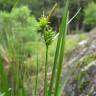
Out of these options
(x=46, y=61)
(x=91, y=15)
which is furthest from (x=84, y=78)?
(x=91, y=15)

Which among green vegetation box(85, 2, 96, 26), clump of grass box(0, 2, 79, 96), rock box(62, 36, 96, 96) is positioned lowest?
Answer: green vegetation box(85, 2, 96, 26)

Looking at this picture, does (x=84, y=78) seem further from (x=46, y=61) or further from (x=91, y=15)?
(x=91, y=15)

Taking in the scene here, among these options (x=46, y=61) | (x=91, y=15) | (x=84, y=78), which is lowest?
(x=91, y=15)

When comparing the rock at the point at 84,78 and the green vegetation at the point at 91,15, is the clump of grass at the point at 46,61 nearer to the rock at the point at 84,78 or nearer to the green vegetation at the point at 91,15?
the rock at the point at 84,78

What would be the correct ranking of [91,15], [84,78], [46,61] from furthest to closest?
[91,15], [84,78], [46,61]

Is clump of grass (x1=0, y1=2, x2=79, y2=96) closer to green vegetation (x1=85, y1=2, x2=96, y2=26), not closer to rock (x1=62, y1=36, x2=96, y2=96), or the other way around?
rock (x1=62, y1=36, x2=96, y2=96)

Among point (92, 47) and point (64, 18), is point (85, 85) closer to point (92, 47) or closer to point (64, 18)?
point (92, 47)

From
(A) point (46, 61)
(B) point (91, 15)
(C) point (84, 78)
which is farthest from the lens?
(B) point (91, 15)

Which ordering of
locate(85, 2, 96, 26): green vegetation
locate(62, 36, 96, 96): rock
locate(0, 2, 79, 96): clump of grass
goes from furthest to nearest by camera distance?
locate(85, 2, 96, 26): green vegetation → locate(62, 36, 96, 96): rock → locate(0, 2, 79, 96): clump of grass

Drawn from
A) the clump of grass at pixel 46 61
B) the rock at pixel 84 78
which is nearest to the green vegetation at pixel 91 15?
the rock at pixel 84 78

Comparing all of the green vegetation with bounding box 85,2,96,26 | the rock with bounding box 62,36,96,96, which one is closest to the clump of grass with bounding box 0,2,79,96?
the rock with bounding box 62,36,96,96

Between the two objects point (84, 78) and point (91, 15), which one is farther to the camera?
point (91, 15)
